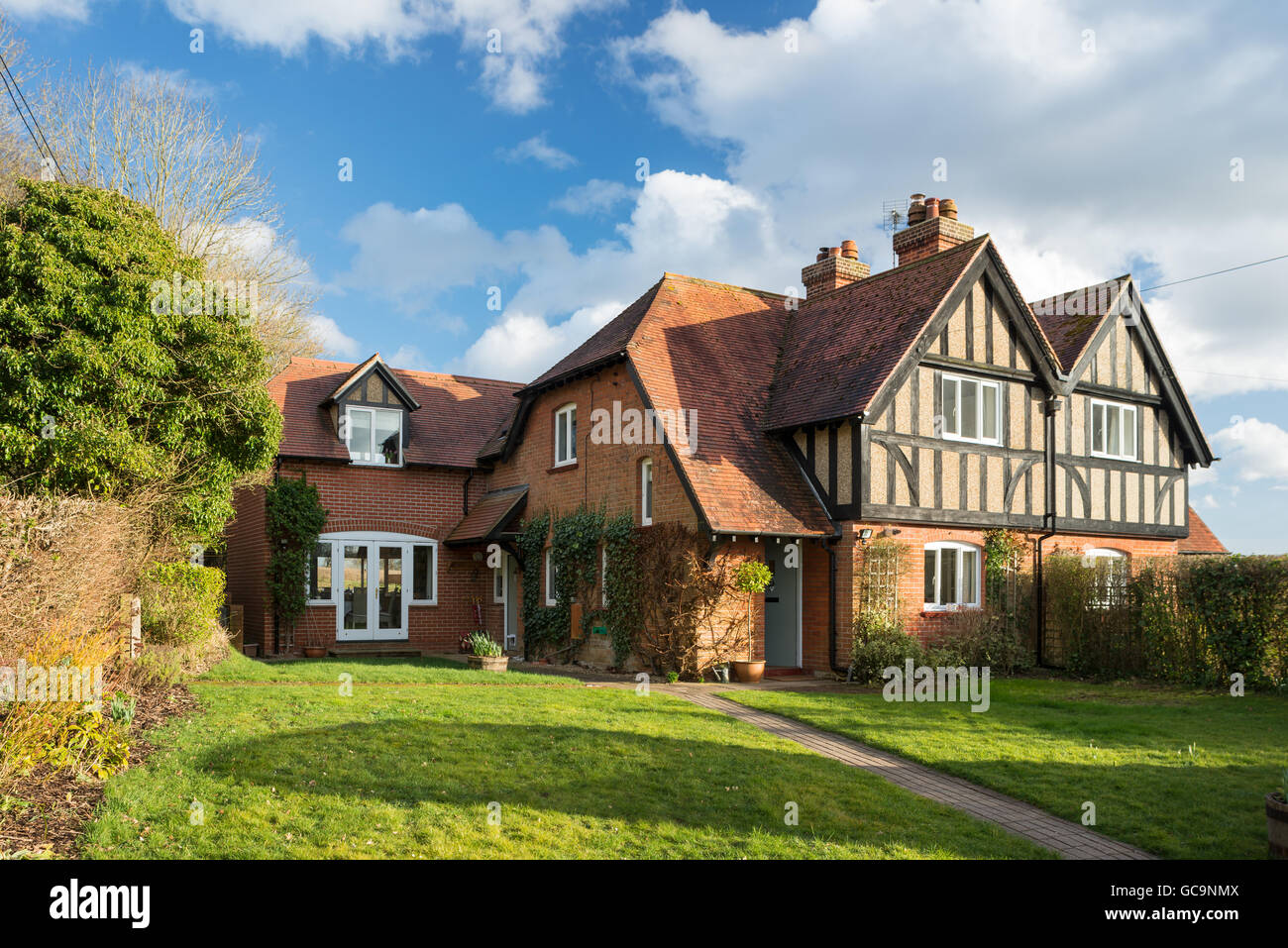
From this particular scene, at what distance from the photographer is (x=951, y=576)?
59.3 feet

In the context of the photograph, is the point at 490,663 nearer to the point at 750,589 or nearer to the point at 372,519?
the point at 750,589

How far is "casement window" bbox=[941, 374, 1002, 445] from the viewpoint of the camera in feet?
59.3

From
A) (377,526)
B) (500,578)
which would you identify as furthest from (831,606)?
(377,526)

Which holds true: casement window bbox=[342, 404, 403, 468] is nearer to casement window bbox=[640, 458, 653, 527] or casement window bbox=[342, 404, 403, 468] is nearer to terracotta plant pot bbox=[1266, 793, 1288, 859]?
casement window bbox=[640, 458, 653, 527]

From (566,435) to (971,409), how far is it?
854 cm

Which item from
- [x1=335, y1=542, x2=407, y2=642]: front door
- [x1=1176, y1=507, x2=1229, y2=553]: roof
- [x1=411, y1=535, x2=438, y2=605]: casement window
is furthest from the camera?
[x1=1176, y1=507, x2=1229, y2=553]: roof

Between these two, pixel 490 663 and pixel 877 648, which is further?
pixel 490 663

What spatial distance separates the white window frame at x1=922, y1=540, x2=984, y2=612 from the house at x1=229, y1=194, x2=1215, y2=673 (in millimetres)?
43

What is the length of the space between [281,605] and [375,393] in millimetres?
5475

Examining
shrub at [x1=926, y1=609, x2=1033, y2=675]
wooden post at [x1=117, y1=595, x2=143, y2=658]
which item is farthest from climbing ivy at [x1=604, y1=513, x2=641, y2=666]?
wooden post at [x1=117, y1=595, x2=143, y2=658]

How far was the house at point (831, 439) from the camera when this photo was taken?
17.0 metres

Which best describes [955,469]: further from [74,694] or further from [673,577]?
[74,694]
